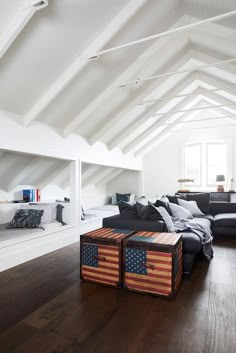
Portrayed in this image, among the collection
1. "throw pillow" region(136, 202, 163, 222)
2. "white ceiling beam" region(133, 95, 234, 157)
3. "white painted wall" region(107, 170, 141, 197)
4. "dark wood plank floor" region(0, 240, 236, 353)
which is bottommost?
"dark wood plank floor" region(0, 240, 236, 353)

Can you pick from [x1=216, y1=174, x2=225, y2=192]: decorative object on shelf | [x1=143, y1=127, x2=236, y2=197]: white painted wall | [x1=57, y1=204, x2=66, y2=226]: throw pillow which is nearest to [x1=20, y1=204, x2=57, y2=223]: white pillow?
[x1=57, y1=204, x2=66, y2=226]: throw pillow

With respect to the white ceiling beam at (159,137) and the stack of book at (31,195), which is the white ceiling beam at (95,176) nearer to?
the white ceiling beam at (159,137)

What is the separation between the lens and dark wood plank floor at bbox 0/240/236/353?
1579 mm

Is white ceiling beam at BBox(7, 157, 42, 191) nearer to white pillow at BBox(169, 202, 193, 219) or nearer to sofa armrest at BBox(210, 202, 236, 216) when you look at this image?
white pillow at BBox(169, 202, 193, 219)

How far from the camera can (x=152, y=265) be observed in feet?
7.45

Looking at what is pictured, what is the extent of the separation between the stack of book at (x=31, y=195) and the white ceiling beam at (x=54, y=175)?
246 millimetres

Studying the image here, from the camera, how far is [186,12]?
346 cm

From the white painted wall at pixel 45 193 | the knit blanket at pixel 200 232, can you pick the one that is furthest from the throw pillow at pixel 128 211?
the white painted wall at pixel 45 193

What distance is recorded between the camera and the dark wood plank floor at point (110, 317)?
5.18 ft

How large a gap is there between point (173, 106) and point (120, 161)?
2.22 metres

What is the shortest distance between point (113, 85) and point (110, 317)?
341 cm

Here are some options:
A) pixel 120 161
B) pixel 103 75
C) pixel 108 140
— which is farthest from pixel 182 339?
pixel 120 161

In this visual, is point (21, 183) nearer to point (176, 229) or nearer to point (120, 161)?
point (120, 161)

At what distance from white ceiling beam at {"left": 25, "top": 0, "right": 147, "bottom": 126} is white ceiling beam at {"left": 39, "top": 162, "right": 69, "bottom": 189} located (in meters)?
1.90
